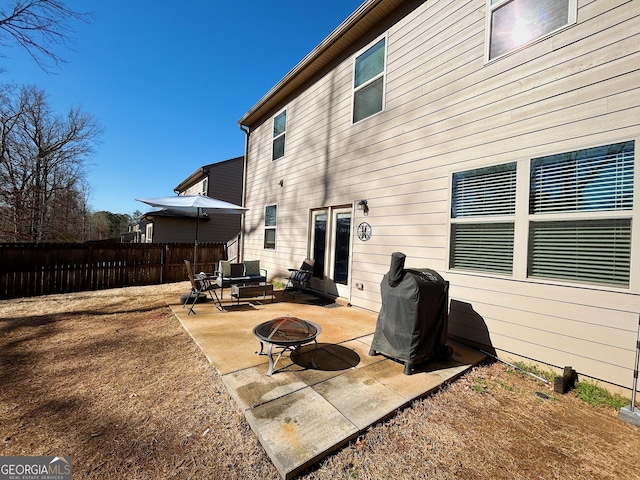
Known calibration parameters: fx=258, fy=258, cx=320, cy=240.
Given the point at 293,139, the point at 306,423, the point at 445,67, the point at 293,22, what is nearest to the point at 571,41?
the point at 445,67

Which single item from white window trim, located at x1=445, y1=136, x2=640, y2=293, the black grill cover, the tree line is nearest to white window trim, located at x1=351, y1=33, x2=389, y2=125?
white window trim, located at x1=445, y1=136, x2=640, y2=293

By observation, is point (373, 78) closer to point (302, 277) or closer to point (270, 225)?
point (302, 277)

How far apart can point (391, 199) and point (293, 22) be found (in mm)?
7684

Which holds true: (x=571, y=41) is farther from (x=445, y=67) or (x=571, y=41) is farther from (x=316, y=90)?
(x=316, y=90)

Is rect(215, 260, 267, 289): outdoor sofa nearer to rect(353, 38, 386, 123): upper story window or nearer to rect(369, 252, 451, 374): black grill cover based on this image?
rect(369, 252, 451, 374): black grill cover

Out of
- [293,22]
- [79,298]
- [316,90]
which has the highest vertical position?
[293,22]

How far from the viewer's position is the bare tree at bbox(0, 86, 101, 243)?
12520mm

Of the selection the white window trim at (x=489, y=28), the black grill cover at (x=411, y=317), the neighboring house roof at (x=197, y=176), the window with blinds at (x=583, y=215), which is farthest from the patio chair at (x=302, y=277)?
the neighboring house roof at (x=197, y=176)

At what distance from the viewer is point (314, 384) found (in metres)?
2.56

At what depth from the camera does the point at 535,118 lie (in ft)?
10.4

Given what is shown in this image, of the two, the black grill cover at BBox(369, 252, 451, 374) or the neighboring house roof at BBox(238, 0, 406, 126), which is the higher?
the neighboring house roof at BBox(238, 0, 406, 126)

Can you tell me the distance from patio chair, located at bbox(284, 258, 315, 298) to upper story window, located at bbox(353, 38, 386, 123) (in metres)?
3.53

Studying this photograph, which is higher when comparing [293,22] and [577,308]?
[293,22]
